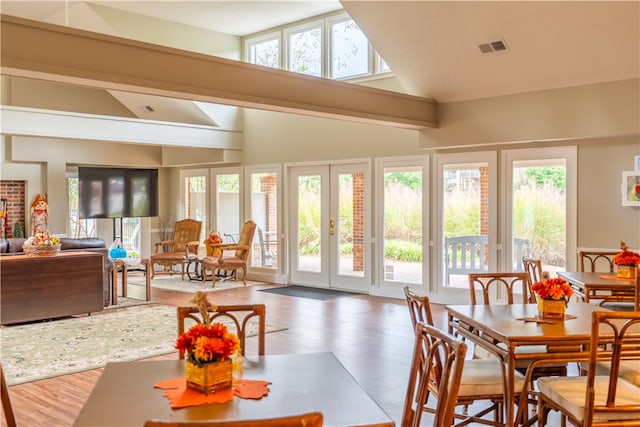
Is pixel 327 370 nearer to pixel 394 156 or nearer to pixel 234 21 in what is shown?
pixel 394 156

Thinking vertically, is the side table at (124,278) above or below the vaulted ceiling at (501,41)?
below

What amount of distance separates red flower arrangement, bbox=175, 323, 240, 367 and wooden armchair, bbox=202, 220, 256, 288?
8.14m

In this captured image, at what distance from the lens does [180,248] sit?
11.7m

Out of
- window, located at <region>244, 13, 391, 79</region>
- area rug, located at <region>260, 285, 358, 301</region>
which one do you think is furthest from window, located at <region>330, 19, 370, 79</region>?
area rug, located at <region>260, 285, 358, 301</region>

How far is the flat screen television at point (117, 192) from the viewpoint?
39.1ft

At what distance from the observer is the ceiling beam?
436 centimetres

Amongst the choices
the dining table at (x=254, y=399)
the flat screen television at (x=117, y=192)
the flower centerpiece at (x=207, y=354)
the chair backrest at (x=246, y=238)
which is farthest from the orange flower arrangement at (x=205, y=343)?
the flat screen television at (x=117, y=192)

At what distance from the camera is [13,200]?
428 inches

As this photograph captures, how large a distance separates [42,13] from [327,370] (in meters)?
8.58

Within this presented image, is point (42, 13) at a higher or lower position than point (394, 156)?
higher

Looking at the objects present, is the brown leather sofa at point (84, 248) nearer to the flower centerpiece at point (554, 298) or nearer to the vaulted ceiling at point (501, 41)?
the vaulted ceiling at point (501, 41)

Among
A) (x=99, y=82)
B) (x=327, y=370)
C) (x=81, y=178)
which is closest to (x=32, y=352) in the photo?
(x=99, y=82)

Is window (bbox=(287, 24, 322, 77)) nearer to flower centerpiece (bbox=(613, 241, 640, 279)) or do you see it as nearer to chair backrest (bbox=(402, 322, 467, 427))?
flower centerpiece (bbox=(613, 241, 640, 279))

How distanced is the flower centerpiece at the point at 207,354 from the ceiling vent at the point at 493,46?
16.9 ft
